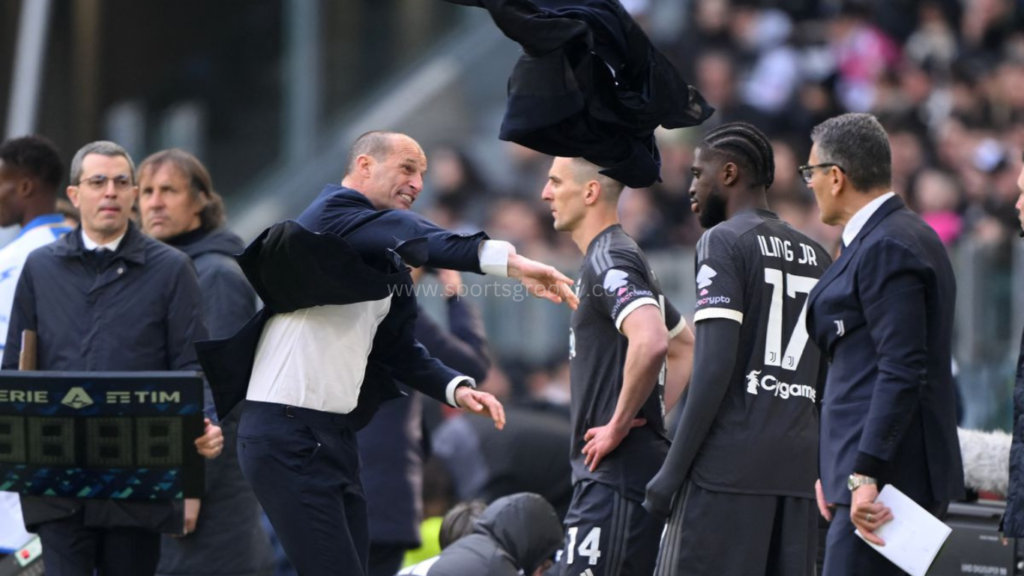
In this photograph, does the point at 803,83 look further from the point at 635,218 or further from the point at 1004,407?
the point at 1004,407

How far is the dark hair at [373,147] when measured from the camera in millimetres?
6457

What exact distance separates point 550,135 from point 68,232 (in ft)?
9.15

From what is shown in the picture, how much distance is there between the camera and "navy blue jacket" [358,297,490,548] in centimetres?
840

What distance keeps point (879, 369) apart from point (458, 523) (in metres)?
3.07

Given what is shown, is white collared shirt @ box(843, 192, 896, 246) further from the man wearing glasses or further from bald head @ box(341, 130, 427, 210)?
the man wearing glasses

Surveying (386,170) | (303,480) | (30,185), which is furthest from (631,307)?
(30,185)

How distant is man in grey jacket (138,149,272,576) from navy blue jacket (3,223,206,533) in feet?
1.22

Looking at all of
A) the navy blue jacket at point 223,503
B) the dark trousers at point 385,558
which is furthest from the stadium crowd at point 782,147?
the navy blue jacket at point 223,503

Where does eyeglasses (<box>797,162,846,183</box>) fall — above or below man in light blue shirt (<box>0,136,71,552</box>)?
above

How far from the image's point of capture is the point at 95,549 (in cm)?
690

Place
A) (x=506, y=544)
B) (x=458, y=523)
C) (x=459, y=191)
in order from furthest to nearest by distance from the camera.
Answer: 1. (x=459, y=191)
2. (x=458, y=523)
3. (x=506, y=544)

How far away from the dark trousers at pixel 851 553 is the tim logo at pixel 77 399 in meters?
2.97

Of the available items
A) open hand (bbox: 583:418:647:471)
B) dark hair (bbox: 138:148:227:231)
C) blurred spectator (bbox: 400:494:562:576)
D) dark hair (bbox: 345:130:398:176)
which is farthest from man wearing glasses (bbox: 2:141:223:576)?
open hand (bbox: 583:418:647:471)

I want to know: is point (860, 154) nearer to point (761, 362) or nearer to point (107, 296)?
point (761, 362)
